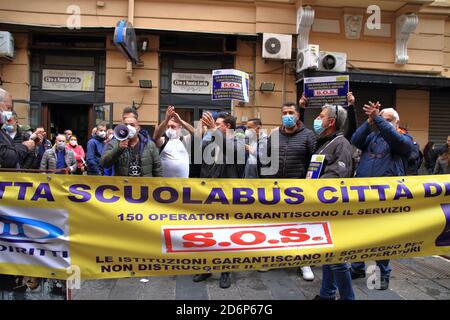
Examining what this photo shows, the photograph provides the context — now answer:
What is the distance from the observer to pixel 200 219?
309 centimetres

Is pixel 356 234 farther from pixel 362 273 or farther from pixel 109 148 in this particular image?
pixel 109 148

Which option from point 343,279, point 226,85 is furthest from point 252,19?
point 343,279

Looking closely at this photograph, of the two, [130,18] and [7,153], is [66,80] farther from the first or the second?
[7,153]

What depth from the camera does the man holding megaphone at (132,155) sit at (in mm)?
4055

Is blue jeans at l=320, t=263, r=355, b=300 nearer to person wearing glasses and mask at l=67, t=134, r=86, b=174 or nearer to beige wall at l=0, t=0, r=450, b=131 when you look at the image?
person wearing glasses and mask at l=67, t=134, r=86, b=174

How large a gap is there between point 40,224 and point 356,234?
2482 millimetres

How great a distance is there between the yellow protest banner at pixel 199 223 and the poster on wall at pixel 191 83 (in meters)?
7.85

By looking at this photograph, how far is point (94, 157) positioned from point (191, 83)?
164 inches

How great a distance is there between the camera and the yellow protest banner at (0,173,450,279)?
2947 millimetres

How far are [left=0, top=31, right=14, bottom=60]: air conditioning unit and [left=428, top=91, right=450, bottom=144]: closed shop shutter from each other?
11.4 meters

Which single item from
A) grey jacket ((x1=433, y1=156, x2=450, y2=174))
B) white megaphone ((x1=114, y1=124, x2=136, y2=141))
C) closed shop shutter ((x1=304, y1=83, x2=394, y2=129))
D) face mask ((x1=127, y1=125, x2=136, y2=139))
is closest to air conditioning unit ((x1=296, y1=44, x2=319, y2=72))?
closed shop shutter ((x1=304, y1=83, x2=394, y2=129))

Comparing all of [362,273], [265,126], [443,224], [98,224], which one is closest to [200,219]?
[98,224]

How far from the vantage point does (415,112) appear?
448 inches

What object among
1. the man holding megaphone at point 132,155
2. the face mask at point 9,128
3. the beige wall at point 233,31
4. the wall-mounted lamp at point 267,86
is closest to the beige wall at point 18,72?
the beige wall at point 233,31
